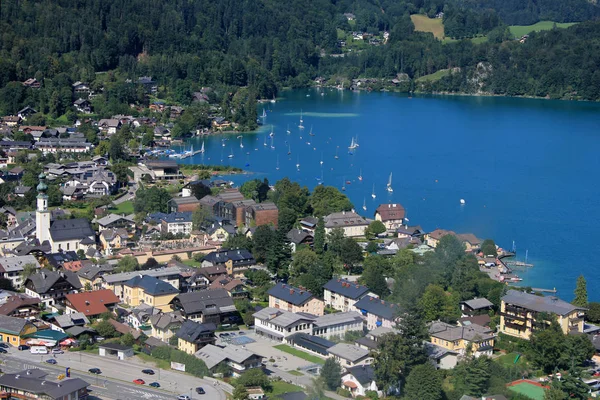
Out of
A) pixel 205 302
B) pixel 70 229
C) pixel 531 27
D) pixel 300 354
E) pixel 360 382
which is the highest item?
pixel 531 27

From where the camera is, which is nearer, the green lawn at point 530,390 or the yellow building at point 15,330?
the green lawn at point 530,390

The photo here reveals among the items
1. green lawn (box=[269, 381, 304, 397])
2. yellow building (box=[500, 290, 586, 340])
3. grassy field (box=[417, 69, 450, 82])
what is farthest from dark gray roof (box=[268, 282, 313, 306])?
grassy field (box=[417, 69, 450, 82])

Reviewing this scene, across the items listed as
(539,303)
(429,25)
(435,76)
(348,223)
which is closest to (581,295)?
(539,303)

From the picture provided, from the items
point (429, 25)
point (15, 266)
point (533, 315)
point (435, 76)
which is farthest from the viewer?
point (429, 25)

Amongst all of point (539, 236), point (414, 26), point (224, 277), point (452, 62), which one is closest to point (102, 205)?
point (224, 277)

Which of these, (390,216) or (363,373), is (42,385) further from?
(390,216)

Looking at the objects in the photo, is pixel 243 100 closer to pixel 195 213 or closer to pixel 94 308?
pixel 195 213

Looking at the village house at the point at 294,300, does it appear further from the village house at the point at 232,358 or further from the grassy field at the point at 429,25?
the grassy field at the point at 429,25

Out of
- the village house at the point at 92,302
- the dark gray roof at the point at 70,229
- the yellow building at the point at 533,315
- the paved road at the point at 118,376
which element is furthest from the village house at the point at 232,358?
the dark gray roof at the point at 70,229
